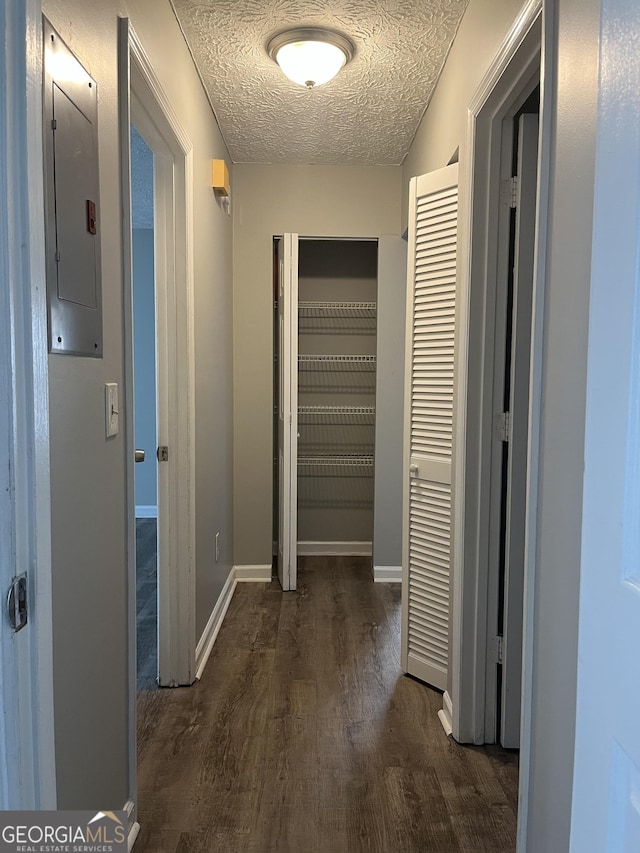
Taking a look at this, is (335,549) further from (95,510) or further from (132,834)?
(95,510)

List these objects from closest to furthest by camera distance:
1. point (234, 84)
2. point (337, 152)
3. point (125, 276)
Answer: point (125, 276)
point (234, 84)
point (337, 152)

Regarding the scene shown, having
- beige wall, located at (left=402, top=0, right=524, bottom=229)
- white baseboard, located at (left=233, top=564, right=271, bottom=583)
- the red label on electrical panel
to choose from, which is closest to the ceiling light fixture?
beige wall, located at (left=402, top=0, right=524, bottom=229)

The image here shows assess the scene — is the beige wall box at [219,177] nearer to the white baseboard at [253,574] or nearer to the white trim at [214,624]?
the white trim at [214,624]

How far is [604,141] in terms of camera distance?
734 mm

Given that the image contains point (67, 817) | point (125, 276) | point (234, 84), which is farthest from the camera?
point (234, 84)

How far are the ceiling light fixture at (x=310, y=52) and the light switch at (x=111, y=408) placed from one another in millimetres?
1654

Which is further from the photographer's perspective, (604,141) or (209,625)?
(209,625)

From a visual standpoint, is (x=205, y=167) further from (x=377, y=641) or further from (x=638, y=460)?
(x=638, y=460)

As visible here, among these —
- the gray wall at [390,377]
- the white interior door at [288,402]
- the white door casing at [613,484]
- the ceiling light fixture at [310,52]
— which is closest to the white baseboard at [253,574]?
the white interior door at [288,402]

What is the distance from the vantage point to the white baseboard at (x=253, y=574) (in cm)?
395

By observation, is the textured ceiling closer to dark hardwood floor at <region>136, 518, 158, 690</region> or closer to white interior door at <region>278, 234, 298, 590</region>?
white interior door at <region>278, 234, 298, 590</region>

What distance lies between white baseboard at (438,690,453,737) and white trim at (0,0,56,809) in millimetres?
1701

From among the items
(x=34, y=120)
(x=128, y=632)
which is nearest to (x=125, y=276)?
(x=34, y=120)

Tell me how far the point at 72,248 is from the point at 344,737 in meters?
1.87
